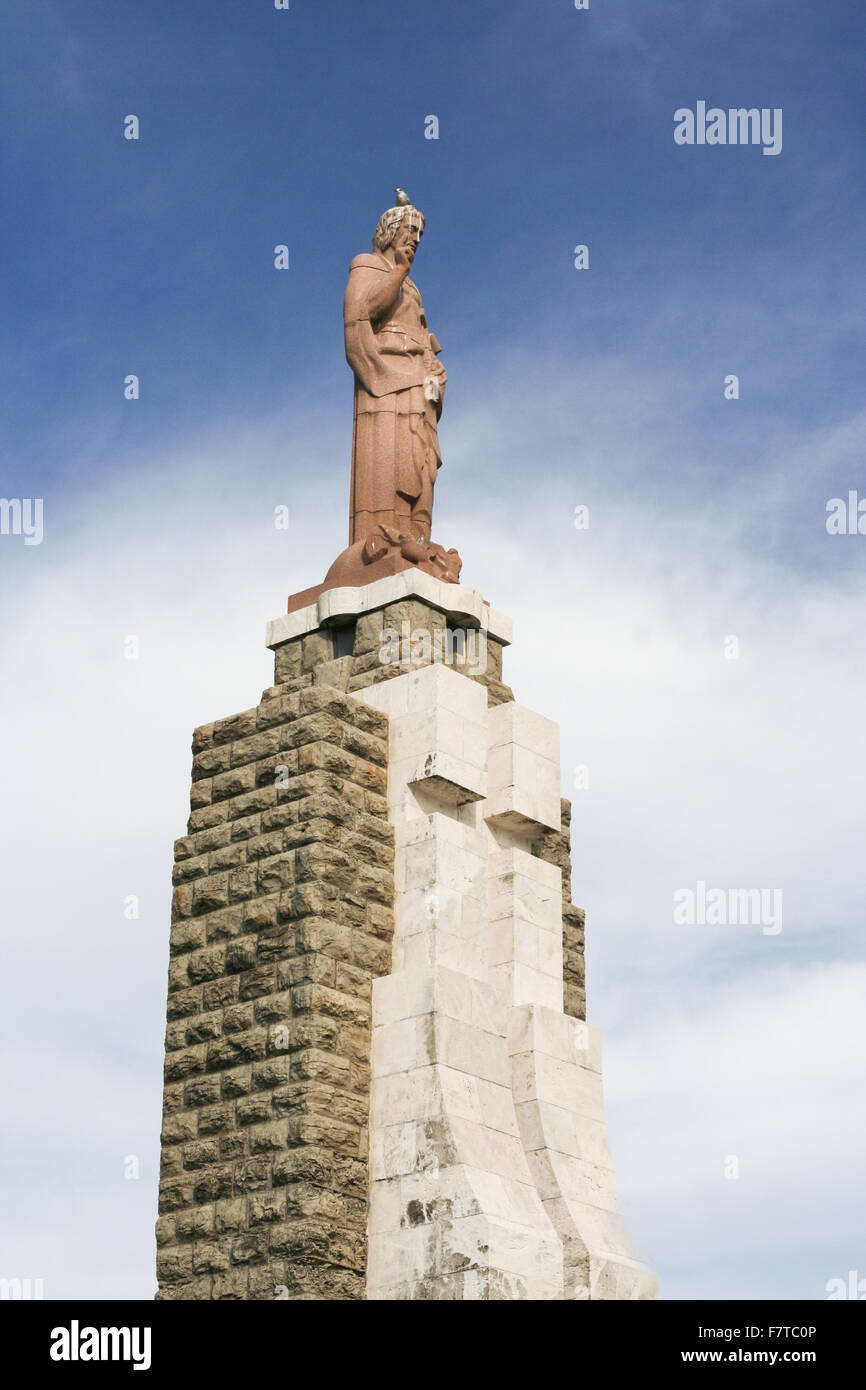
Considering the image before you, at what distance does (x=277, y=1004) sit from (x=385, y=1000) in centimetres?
81

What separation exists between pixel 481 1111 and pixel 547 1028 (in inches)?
42.5

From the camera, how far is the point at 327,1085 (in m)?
14.6

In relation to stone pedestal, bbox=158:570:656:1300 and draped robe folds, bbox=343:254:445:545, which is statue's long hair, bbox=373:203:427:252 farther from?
stone pedestal, bbox=158:570:656:1300

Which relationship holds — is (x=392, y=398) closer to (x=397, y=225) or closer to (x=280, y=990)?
(x=397, y=225)

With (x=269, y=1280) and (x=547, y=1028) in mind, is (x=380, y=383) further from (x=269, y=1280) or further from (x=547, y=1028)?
(x=269, y=1280)

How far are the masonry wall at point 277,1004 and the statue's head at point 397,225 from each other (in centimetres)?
476

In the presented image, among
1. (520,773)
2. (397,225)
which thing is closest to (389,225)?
(397,225)

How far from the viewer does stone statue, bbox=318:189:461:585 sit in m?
17.8

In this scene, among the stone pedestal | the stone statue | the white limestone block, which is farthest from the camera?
the stone statue

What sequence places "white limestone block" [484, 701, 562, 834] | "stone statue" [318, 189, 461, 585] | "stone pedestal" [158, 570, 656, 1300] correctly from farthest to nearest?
1. "stone statue" [318, 189, 461, 585]
2. "white limestone block" [484, 701, 562, 834]
3. "stone pedestal" [158, 570, 656, 1300]

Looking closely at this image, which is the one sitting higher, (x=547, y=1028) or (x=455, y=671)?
(x=455, y=671)

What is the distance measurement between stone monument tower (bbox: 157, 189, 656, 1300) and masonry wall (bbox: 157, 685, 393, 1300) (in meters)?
0.02

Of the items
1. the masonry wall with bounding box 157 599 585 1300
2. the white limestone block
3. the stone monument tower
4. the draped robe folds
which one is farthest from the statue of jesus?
the white limestone block
